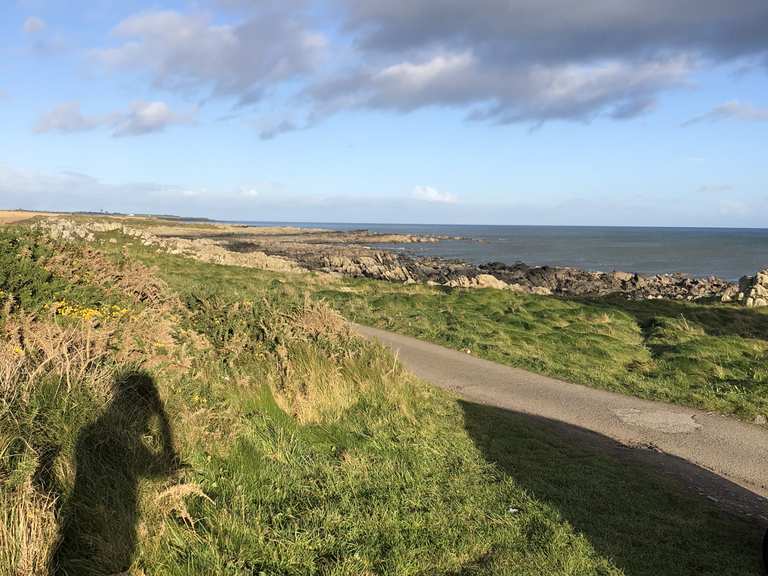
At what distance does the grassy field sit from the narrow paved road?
84 cm

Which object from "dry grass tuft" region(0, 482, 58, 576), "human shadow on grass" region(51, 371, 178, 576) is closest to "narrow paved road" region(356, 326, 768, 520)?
"human shadow on grass" region(51, 371, 178, 576)

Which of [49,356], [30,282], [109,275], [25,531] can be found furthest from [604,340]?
[25,531]

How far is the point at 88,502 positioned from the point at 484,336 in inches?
523

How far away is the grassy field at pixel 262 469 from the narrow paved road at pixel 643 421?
2.75 ft

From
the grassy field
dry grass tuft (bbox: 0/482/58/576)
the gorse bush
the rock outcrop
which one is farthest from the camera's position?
the rock outcrop

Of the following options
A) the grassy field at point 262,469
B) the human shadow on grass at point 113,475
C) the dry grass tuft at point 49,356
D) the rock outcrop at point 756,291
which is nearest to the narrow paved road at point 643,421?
the grassy field at point 262,469

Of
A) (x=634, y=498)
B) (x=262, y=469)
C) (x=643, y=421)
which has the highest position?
(x=262, y=469)

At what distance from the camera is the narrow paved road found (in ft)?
25.7

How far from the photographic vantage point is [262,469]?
6.14 metres

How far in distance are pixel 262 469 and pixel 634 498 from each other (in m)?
4.26

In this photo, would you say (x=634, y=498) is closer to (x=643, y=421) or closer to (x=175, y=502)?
(x=643, y=421)

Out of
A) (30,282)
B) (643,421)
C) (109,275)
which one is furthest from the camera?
(643,421)

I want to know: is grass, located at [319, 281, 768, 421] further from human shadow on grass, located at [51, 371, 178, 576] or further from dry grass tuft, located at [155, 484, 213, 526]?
dry grass tuft, located at [155, 484, 213, 526]

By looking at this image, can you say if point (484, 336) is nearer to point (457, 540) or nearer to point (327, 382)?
point (327, 382)
